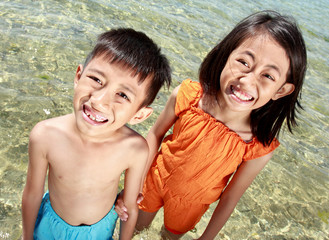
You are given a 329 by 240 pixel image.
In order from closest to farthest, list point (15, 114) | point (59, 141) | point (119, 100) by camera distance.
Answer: point (119, 100) < point (59, 141) < point (15, 114)

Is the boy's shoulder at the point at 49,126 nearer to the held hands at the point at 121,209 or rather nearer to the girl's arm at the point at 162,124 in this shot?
the held hands at the point at 121,209

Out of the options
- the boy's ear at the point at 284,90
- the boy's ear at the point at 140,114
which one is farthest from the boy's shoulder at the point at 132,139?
the boy's ear at the point at 284,90

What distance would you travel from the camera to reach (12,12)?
494 centimetres

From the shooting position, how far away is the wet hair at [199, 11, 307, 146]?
192 centimetres

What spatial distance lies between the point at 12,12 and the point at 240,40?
4259 mm

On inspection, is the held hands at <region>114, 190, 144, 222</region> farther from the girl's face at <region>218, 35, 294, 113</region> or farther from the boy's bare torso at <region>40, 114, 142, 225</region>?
the girl's face at <region>218, 35, 294, 113</region>

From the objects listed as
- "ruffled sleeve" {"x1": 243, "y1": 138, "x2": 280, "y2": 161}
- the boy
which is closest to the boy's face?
the boy

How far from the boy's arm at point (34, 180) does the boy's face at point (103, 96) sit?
251 millimetres

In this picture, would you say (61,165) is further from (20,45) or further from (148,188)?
(20,45)

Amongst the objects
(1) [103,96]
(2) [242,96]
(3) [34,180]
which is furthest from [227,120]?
(3) [34,180]

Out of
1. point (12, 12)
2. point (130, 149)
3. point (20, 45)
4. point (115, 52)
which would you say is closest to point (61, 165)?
point (130, 149)

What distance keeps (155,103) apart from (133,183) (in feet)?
7.39

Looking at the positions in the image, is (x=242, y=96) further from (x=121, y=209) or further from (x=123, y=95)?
(x=121, y=209)

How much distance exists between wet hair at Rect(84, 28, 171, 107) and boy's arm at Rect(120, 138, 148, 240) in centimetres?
32
